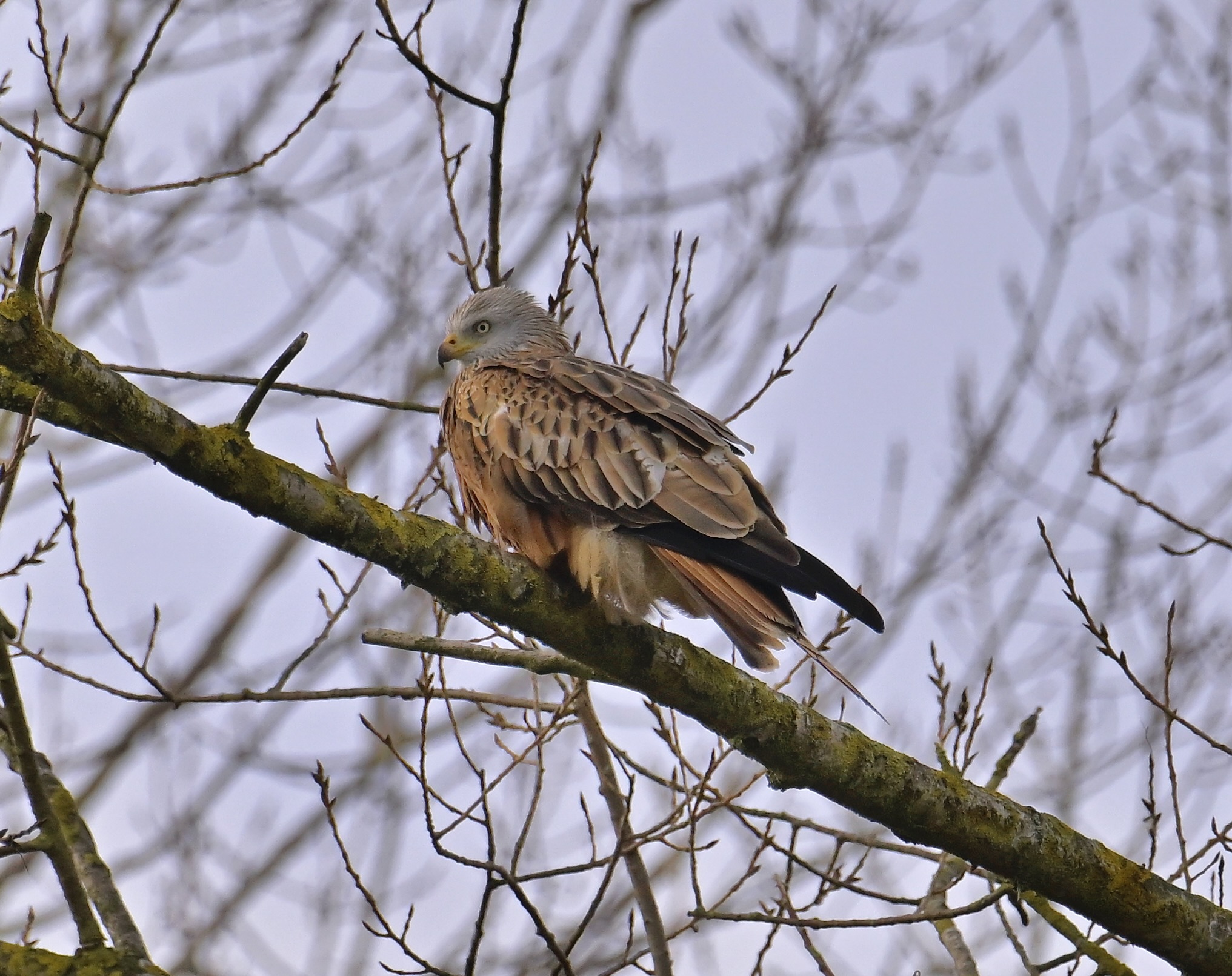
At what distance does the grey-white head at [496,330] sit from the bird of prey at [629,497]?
0.62 metres

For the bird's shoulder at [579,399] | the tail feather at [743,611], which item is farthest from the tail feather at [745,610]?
the bird's shoulder at [579,399]

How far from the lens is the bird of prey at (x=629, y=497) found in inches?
160

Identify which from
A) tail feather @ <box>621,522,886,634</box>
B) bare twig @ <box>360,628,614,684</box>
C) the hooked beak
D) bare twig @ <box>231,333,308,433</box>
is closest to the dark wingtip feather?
tail feather @ <box>621,522,886,634</box>

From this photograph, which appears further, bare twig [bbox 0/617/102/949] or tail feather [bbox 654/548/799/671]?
tail feather [bbox 654/548/799/671]

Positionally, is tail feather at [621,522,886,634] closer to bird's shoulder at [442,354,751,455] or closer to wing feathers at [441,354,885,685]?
wing feathers at [441,354,885,685]

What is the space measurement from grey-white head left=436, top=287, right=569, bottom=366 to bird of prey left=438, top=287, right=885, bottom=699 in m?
0.62

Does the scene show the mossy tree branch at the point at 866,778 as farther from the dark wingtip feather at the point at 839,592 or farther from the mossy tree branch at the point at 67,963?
the mossy tree branch at the point at 67,963

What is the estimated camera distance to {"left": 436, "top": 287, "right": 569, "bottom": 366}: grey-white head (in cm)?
603

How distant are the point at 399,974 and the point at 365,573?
1.43 meters

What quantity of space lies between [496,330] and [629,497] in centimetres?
189

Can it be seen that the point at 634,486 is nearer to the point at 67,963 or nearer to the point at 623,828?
the point at 623,828

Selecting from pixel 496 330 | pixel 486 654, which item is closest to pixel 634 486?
pixel 486 654

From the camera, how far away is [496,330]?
6.07 m

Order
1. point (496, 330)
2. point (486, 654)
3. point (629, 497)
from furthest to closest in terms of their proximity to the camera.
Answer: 1. point (496, 330)
2. point (629, 497)
3. point (486, 654)
